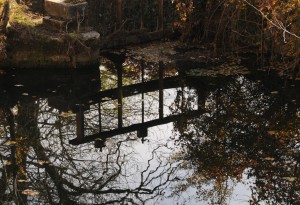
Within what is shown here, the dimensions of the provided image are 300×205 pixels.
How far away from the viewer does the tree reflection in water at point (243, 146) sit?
763 centimetres

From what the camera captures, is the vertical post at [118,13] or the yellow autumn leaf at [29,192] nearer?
the yellow autumn leaf at [29,192]

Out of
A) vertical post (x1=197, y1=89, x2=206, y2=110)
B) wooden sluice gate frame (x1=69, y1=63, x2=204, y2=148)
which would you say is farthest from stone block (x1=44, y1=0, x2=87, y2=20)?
vertical post (x1=197, y1=89, x2=206, y2=110)

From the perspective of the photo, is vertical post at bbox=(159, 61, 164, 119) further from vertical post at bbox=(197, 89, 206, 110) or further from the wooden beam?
vertical post at bbox=(197, 89, 206, 110)

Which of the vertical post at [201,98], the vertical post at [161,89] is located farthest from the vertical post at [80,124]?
the vertical post at [201,98]

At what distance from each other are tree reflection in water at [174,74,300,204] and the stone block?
130 inches

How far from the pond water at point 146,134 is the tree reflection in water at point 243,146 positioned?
0.02m

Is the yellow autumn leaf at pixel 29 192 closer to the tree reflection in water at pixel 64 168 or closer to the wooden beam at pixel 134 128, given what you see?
the tree reflection in water at pixel 64 168

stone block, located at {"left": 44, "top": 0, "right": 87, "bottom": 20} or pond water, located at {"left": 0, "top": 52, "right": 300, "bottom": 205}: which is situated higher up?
stone block, located at {"left": 44, "top": 0, "right": 87, "bottom": 20}

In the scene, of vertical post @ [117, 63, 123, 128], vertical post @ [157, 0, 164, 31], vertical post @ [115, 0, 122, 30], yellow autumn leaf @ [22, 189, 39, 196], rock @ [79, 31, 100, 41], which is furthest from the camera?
vertical post @ [157, 0, 164, 31]

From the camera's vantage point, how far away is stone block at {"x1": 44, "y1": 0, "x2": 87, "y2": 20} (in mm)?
11992

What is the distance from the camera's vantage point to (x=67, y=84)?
1124 centimetres

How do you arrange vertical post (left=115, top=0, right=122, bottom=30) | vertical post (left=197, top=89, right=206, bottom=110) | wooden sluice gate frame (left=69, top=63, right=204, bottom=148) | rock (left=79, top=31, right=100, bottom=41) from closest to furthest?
wooden sluice gate frame (left=69, top=63, right=204, bottom=148)
vertical post (left=197, top=89, right=206, bottom=110)
rock (left=79, top=31, right=100, bottom=41)
vertical post (left=115, top=0, right=122, bottom=30)

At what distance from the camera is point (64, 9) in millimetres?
12008

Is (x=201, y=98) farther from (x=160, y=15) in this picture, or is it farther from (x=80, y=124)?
(x=160, y=15)
